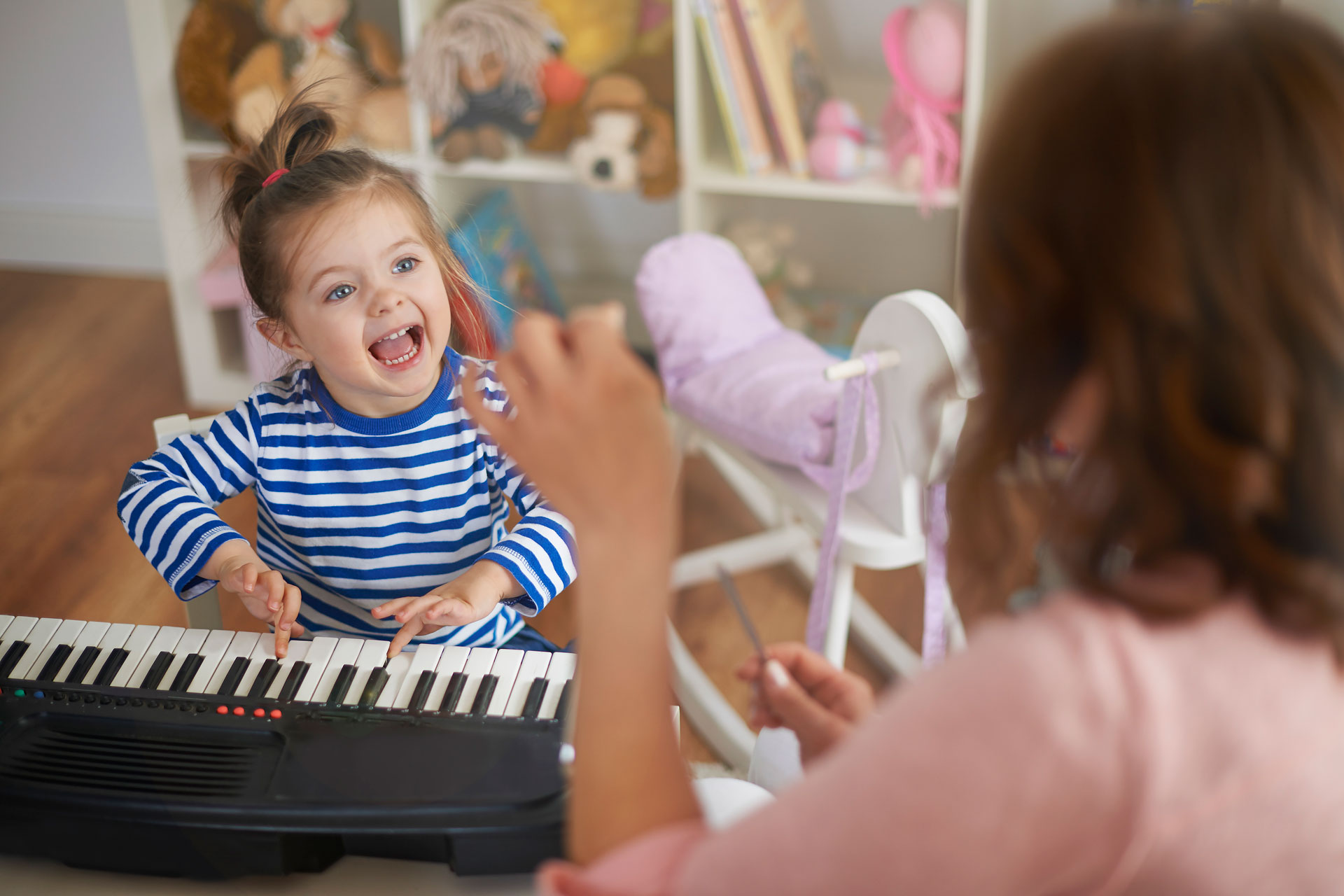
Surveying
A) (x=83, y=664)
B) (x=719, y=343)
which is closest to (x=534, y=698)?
(x=83, y=664)

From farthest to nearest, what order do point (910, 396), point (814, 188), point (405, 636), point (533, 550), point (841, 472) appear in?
point (814, 188) < point (841, 472) < point (910, 396) < point (533, 550) < point (405, 636)

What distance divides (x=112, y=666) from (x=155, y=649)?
33mm

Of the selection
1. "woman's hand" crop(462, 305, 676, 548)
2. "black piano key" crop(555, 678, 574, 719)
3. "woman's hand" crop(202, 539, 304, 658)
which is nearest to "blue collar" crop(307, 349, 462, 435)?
"woman's hand" crop(202, 539, 304, 658)

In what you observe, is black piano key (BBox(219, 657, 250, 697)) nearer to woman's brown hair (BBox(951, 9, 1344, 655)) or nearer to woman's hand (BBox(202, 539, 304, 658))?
woman's hand (BBox(202, 539, 304, 658))

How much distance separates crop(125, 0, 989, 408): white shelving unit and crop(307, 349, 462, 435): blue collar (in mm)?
849

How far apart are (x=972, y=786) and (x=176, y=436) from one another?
2.87 feet

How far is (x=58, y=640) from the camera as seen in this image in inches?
33.1

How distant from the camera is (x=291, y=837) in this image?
0.69 m

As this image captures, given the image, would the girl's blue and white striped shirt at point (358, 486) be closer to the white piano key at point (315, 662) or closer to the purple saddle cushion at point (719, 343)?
the white piano key at point (315, 662)

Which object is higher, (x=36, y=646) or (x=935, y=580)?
(x=36, y=646)

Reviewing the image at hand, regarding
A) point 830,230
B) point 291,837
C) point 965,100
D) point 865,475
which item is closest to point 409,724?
point 291,837

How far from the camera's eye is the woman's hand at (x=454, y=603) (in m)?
0.87

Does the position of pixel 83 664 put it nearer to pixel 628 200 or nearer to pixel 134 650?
pixel 134 650

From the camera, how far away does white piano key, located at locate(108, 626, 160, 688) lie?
2.63ft
